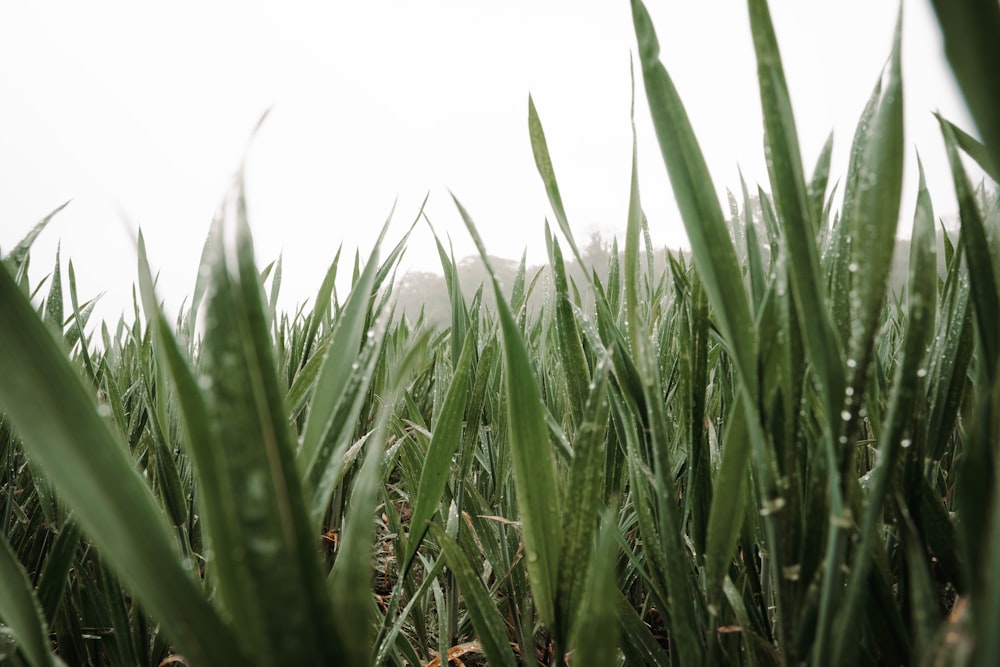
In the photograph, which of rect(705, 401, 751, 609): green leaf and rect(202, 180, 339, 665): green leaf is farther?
rect(705, 401, 751, 609): green leaf

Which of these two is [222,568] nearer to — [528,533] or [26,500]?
[528,533]

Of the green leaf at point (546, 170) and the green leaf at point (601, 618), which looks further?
the green leaf at point (546, 170)

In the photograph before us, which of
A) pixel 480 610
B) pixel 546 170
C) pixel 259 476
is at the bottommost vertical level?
pixel 480 610

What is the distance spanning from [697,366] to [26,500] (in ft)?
2.38

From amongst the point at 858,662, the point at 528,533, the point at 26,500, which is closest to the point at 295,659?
the point at 528,533

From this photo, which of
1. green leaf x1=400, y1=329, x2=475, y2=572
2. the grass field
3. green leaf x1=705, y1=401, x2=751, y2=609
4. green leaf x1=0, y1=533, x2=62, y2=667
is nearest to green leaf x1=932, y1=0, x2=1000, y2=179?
the grass field

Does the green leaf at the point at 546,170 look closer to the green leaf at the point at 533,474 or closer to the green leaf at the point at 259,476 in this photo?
the green leaf at the point at 533,474

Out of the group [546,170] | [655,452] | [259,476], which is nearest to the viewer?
[259,476]

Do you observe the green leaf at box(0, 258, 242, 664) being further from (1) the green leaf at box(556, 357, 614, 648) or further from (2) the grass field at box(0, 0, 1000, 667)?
(1) the green leaf at box(556, 357, 614, 648)

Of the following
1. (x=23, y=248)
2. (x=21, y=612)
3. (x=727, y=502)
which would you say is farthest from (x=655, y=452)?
(x=23, y=248)

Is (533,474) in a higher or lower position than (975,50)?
lower

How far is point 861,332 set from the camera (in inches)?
7.4

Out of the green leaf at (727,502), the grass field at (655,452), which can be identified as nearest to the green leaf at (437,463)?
the grass field at (655,452)

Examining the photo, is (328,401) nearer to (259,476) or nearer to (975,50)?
(259,476)
